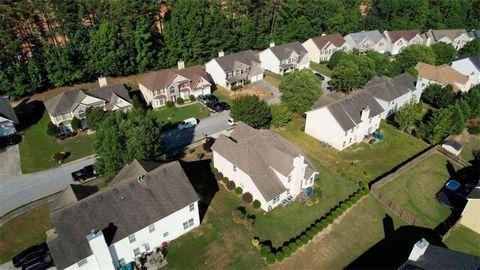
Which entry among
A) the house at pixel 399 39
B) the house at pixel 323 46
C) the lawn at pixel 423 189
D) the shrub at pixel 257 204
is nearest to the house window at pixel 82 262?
the shrub at pixel 257 204

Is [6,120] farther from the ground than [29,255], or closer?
farther from the ground

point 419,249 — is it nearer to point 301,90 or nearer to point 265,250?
point 265,250

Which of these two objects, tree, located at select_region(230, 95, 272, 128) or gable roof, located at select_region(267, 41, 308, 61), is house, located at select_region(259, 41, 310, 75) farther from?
tree, located at select_region(230, 95, 272, 128)

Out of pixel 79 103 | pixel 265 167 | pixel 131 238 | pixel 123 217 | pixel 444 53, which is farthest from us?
pixel 444 53

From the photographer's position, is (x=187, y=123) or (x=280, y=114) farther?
(x=187, y=123)

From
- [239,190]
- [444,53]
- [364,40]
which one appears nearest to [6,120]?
[239,190]

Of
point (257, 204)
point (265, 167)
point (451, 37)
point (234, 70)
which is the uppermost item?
point (234, 70)

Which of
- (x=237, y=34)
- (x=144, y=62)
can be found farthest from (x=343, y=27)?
(x=144, y=62)
